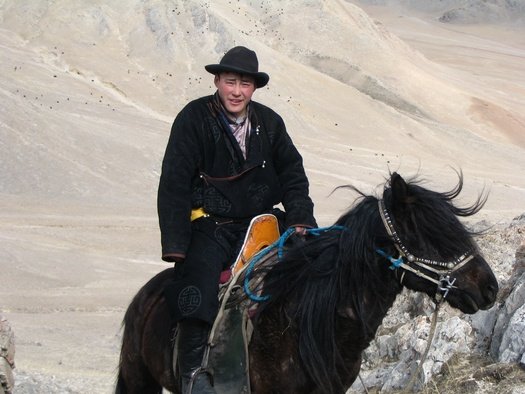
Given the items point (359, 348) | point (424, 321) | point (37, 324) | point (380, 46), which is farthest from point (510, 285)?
point (380, 46)

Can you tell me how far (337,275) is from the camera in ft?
13.5

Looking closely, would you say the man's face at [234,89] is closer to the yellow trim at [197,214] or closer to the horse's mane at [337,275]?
the yellow trim at [197,214]

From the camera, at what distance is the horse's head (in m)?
3.88

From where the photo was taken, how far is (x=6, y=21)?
29.7 metres

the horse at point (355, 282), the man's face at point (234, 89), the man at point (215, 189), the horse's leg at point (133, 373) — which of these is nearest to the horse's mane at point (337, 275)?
the horse at point (355, 282)

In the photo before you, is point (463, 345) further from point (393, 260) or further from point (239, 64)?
point (239, 64)

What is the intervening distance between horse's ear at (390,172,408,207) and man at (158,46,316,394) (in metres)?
0.71

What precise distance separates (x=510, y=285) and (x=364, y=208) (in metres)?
2.58

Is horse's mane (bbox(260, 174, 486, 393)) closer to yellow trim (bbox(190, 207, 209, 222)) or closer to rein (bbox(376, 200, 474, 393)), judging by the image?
rein (bbox(376, 200, 474, 393))

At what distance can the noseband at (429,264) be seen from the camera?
387 cm

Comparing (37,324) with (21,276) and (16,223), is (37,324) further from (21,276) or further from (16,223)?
(16,223)

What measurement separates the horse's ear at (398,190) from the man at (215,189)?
714 mm

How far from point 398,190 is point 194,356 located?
1.35 m

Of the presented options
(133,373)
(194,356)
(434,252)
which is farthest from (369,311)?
(133,373)
